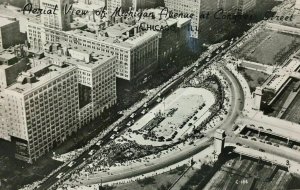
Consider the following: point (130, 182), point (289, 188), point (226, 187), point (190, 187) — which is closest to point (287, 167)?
point (289, 188)

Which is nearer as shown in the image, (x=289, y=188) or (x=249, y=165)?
(x=289, y=188)

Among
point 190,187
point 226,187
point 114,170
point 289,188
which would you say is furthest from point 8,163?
point 289,188

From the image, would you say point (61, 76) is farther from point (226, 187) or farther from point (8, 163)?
point (226, 187)

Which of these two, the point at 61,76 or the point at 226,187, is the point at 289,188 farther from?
the point at 61,76

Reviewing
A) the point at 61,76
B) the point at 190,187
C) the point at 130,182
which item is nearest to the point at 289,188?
the point at 190,187

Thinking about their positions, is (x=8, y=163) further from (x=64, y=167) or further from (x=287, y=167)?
(x=287, y=167)

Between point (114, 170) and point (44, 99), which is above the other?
point (44, 99)

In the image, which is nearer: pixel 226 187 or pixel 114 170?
pixel 226 187

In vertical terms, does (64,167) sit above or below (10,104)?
below
